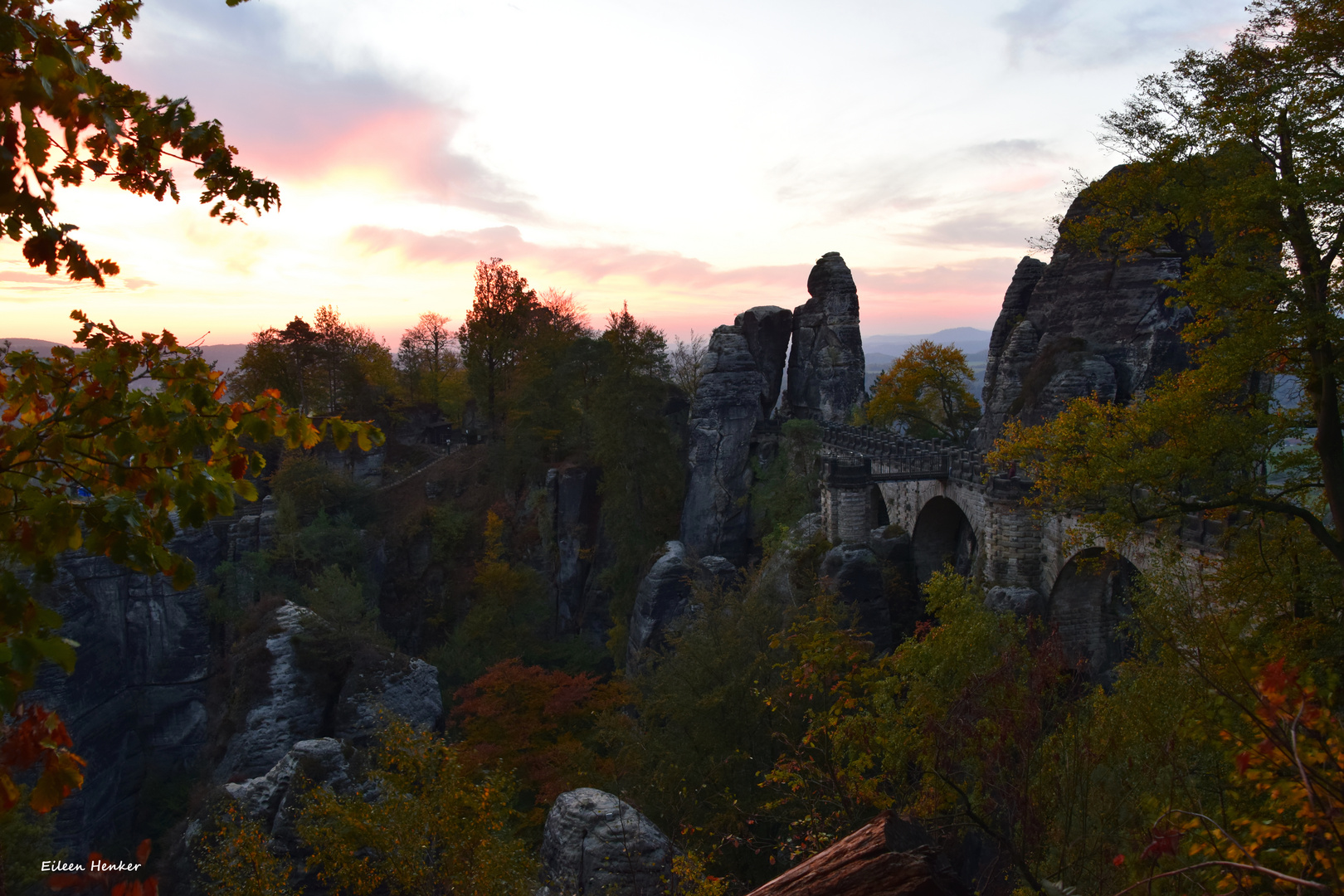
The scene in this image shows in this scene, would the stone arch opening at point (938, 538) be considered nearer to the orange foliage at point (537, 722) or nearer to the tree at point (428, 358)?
the orange foliage at point (537, 722)

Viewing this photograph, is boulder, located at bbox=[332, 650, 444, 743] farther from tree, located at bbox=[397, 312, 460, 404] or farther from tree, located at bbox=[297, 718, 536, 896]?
tree, located at bbox=[397, 312, 460, 404]

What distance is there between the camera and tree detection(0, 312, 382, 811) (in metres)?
2.28

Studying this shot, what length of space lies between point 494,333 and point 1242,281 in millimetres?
40953

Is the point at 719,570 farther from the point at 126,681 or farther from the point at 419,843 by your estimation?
the point at 126,681

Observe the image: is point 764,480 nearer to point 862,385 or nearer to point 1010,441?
point 862,385

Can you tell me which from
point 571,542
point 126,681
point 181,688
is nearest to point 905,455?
point 571,542

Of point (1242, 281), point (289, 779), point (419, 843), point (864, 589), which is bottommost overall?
point (289, 779)

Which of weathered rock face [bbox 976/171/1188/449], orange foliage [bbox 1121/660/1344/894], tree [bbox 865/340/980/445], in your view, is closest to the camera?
orange foliage [bbox 1121/660/1344/894]

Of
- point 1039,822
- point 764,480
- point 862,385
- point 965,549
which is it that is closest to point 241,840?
point 1039,822

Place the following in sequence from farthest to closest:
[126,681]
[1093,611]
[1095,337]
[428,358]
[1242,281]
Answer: [428,358] < [126,681] < [1095,337] < [1093,611] < [1242,281]

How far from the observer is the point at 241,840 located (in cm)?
1066

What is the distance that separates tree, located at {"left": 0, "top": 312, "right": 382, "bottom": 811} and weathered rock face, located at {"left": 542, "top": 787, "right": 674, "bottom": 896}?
912 centimetres

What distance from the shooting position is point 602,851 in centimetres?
1103

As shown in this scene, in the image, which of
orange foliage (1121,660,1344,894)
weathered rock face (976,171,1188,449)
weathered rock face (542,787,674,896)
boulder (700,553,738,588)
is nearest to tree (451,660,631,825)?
boulder (700,553,738,588)
